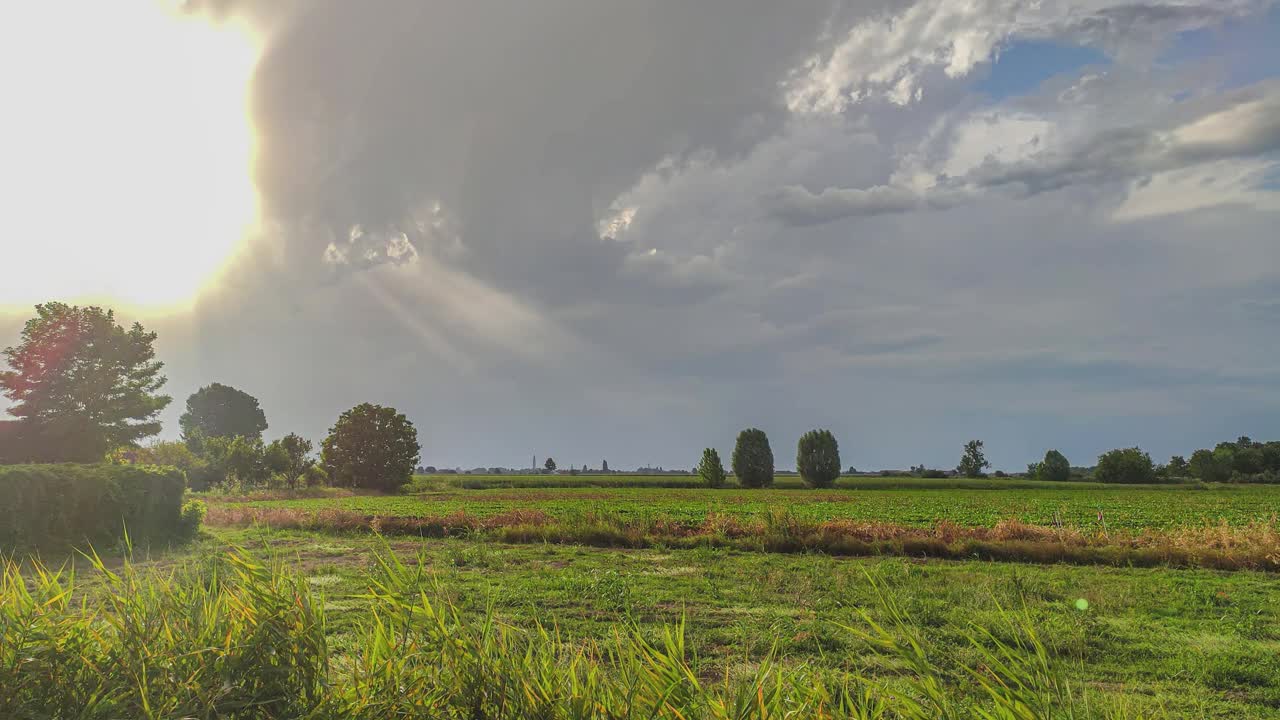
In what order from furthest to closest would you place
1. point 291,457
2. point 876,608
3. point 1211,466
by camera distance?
point 1211,466 < point 291,457 < point 876,608

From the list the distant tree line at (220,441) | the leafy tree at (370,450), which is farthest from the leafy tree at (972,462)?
the leafy tree at (370,450)

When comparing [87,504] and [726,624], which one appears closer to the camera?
[726,624]

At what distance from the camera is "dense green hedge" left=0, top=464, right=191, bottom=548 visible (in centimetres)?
2042

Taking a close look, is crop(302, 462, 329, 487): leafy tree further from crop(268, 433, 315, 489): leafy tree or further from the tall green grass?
the tall green grass

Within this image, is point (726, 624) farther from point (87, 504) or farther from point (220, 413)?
point (220, 413)

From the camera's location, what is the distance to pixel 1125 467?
116 metres

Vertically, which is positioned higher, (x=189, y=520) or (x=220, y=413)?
(x=220, y=413)

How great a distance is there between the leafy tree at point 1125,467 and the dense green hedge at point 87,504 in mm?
134399

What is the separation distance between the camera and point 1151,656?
1017 cm

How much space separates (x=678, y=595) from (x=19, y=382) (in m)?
54.2

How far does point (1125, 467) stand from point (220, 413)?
15399 centimetres

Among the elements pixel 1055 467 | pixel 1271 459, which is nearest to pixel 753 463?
pixel 1055 467

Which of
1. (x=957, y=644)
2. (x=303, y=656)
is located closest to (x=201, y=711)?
(x=303, y=656)

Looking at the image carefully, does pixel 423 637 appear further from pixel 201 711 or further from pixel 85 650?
pixel 85 650
